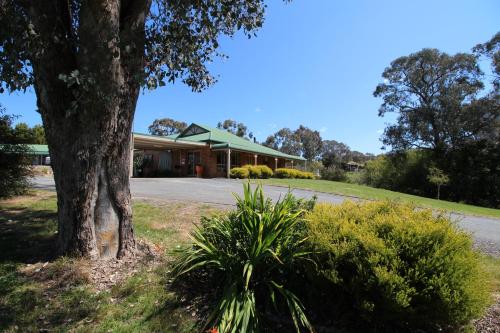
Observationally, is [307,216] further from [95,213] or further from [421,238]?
[95,213]

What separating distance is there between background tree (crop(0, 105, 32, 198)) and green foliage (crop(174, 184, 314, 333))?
8.58m

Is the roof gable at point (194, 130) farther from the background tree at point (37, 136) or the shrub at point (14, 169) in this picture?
the shrub at point (14, 169)

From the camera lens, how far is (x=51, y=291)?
4020mm

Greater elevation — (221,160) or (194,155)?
(194,155)

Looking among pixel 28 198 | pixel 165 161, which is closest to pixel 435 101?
pixel 165 161

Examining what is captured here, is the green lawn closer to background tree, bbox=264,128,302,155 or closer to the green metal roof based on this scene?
the green metal roof

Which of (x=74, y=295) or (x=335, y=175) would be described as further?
(x=335, y=175)

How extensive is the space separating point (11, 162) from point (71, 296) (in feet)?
27.9

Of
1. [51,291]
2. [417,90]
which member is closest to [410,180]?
[417,90]

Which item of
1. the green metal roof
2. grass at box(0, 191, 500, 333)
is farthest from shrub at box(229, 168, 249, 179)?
grass at box(0, 191, 500, 333)

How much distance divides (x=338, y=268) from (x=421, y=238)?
0.76 m

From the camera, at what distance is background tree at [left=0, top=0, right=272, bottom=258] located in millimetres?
4230

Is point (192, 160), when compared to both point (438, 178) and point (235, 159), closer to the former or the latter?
point (235, 159)

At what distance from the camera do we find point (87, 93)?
14.0 feet
